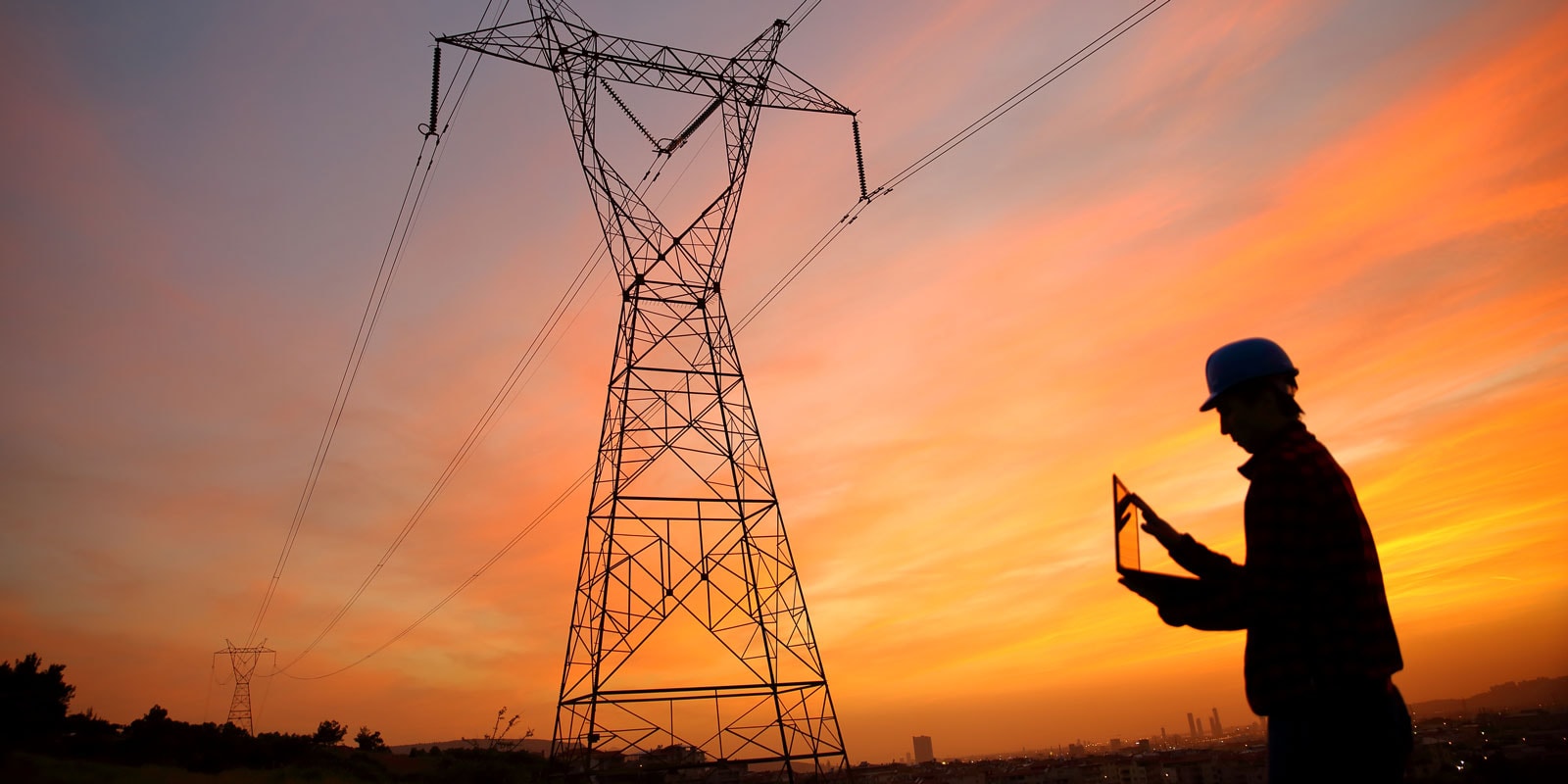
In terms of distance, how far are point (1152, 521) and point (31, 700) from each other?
5545cm

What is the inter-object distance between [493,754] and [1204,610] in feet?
170

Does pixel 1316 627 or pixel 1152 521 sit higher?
pixel 1152 521

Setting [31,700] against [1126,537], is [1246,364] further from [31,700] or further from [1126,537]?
[31,700]

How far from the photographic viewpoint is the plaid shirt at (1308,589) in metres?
2.47

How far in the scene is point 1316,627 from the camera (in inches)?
99.9

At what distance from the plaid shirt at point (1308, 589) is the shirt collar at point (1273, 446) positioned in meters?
0.02

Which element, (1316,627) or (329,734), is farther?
(329,734)

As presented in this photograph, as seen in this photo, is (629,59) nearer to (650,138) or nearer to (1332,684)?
(650,138)

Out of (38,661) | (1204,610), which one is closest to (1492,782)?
(1204,610)

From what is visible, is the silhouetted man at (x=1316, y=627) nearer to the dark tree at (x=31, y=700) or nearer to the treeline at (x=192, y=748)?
the treeline at (x=192, y=748)

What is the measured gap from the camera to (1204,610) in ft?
9.37

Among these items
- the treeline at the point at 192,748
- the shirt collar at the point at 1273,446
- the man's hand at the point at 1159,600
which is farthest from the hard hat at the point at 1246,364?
the treeline at the point at 192,748

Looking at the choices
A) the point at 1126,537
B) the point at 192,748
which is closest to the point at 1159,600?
the point at 1126,537

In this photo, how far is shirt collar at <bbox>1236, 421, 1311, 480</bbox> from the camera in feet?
8.95
